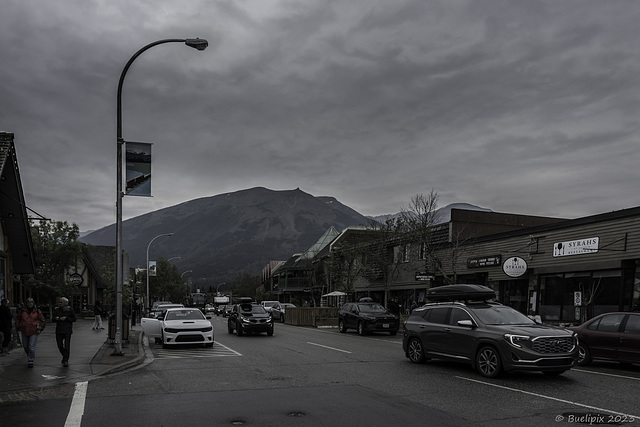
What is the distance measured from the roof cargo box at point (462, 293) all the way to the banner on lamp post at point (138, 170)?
28.4 ft

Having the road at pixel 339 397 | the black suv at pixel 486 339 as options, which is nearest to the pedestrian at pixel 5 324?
the road at pixel 339 397

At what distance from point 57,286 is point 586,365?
37419 mm

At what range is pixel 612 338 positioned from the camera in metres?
14.1

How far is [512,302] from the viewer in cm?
2922

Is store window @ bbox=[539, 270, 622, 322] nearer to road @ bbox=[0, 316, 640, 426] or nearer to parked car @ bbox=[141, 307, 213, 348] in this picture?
road @ bbox=[0, 316, 640, 426]

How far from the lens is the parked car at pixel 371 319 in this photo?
27891mm

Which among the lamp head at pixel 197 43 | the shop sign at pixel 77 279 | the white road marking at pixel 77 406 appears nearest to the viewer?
the white road marking at pixel 77 406

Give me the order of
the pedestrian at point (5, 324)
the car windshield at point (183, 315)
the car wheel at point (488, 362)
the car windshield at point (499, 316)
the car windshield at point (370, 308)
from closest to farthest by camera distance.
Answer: the car wheel at point (488, 362) → the car windshield at point (499, 316) → the pedestrian at point (5, 324) → the car windshield at point (183, 315) → the car windshield at point (370, 308)

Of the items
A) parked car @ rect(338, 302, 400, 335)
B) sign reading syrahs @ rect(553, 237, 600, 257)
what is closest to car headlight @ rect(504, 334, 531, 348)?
sign reading syrahs @ rect(553, 237, 600, 257)

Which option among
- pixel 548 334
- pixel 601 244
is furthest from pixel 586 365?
pixel 601 244

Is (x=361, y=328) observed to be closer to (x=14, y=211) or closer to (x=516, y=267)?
(x=516, y=267)

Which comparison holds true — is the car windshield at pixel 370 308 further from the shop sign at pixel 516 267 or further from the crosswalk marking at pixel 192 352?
the crosswalk marking at pixel 192 352

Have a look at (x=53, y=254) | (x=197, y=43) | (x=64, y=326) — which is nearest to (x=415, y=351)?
(x=64, y=326)

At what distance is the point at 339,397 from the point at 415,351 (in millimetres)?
5554
